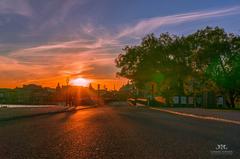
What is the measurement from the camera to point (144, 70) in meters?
84.4

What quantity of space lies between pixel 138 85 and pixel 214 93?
19614 mm

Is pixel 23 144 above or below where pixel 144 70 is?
below

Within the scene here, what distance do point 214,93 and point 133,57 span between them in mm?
19517

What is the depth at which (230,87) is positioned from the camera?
69.6 metres

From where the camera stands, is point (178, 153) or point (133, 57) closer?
point (178, 153)

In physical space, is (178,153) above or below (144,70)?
below

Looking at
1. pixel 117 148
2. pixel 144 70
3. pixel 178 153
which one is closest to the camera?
pixel 178 153

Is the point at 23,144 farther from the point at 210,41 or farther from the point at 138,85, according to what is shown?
the point at 138,85

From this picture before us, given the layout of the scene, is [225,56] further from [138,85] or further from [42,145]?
[42,145]

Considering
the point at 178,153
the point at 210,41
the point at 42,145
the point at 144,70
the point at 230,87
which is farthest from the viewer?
the point at 144,70

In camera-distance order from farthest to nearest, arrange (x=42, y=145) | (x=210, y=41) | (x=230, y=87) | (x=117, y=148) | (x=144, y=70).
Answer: (x=144, y=70)
(x=210, y=41)
(x=230, y=87)
(x=42, y=145)
(x=117, y=148)

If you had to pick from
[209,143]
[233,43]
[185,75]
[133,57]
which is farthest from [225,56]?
[209,143]

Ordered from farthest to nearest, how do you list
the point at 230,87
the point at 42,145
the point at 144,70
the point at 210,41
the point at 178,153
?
the point at 144,70, the point at 210,41, the point at 230,87, the point at 42,145, the point at 178,153

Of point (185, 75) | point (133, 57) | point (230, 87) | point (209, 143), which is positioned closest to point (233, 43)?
point (230, 87)
